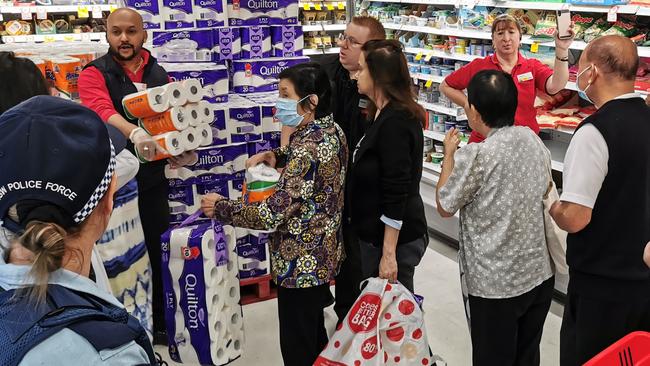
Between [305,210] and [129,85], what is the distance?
1.26 m

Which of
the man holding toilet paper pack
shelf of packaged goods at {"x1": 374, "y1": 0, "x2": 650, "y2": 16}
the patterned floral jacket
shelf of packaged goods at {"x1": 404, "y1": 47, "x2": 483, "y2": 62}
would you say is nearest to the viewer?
the patterned floral jacket

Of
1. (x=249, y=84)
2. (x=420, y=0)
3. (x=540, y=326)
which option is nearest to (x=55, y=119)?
(x=540, y=326)

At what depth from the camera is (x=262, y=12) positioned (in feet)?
12.2

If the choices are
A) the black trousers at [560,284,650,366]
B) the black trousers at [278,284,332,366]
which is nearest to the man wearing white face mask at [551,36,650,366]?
the black trousers at [560,284,650,366]

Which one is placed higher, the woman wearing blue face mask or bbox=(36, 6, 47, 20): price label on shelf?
bbox=(36, 6, 47, 20): price label on shelf

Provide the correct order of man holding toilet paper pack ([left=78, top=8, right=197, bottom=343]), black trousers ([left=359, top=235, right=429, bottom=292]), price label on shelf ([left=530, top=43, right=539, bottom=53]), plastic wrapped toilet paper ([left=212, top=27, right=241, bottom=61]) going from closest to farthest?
black trousers ([left=359, top=235, right=429, bottom=292]), man holding toilet paper pack ([left=78, top=8, right=197, bottom=343]), plastic wrapped toilet paper ([left=212, top=27, right=241, bottom=61]), price label on shelf ([left=530, top=43, right=539, bottom=53])

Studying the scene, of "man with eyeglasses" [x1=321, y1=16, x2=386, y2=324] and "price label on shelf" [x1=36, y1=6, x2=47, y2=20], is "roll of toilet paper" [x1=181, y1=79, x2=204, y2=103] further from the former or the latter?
"price label on shelf" [x1=36, y1=6, x2=47, y2=20]

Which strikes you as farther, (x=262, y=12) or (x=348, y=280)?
(x=262, y=12)

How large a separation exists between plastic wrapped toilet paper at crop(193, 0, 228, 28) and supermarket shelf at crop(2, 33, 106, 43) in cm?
306

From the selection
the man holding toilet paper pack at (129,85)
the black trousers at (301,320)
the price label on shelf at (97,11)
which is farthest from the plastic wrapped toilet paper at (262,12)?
the price label on shelf at (97,11)

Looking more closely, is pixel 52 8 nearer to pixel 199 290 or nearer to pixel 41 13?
pixel 41 13

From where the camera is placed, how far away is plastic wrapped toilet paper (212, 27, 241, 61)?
3596mm

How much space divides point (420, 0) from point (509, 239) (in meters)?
3.65

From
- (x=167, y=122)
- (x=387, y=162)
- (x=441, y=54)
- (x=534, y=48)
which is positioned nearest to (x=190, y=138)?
(x=167, y=122)
